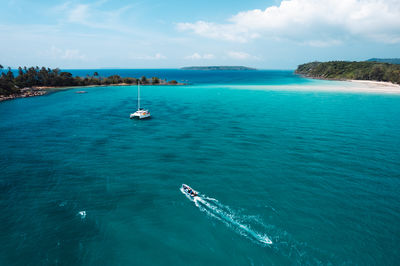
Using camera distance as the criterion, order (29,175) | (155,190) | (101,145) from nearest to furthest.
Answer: (155,190) → (29,175) → (101,145)

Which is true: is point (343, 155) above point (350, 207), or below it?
above

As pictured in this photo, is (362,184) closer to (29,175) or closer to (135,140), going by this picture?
(135,140)

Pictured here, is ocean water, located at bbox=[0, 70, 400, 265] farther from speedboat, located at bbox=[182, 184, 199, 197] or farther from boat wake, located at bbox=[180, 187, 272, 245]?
speedboat, located at bbox=[182, 184, 199, 197]

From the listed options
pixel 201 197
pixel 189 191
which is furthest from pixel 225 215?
pixel 189 191

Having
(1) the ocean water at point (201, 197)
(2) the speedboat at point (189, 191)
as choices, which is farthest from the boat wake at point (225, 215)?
(2) the speedboat at point (189, 191)

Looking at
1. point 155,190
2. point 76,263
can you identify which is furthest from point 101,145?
point 76,263

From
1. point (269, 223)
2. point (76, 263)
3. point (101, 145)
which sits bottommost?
point (76, 263)

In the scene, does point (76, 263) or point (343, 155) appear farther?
point (343, 155)

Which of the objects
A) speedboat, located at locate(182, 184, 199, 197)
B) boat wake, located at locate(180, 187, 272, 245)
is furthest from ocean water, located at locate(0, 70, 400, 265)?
speedboat, located at locate(182, 184, 199, 197)

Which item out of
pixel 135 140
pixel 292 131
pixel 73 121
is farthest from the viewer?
pixel 73 121
